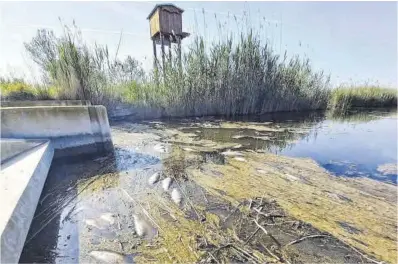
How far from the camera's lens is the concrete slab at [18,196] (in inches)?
49.0

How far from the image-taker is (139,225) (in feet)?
6.02

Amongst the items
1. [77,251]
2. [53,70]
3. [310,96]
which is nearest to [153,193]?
[77,251]

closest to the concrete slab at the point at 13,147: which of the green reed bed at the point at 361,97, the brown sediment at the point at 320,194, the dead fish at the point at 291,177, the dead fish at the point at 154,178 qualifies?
the dead fish at the point at 154,178

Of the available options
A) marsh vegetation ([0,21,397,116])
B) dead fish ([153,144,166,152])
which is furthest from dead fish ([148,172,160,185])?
marsh vegetation ([0,21,397,116])

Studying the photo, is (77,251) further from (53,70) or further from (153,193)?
(53,70)

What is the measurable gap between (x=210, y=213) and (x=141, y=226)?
0.59m

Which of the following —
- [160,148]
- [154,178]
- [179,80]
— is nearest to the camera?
[154,178]

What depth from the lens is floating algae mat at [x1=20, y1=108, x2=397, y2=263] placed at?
1.54m

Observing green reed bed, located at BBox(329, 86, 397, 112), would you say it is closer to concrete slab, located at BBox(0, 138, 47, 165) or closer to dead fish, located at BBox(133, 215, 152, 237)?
dead fish, located at BBox(133, 215, 152, 237)

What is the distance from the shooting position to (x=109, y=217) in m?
1.95

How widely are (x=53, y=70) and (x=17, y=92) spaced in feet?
4.85

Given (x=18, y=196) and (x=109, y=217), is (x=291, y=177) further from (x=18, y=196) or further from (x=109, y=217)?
(x=18, y=196)

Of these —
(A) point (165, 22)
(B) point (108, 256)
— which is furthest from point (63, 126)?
(A) point (165, 22)

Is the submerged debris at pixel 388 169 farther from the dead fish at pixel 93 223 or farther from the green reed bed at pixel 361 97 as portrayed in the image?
the green reed bed at pixel 361 97
